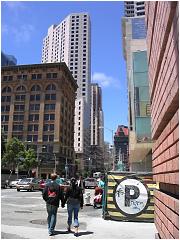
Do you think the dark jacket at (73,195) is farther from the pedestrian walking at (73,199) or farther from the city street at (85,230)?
the city street at (85,230)

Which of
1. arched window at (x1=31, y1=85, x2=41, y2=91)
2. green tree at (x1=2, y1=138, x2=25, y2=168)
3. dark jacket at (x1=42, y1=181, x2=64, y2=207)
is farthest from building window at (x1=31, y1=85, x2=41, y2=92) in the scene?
dark jacket at (x1=42, y1=181, x2=64, y2=207)

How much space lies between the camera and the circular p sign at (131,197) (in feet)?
39.8

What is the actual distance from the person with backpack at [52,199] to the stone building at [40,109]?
89879 millimetres

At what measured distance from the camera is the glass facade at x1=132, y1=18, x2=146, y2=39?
4268 cm

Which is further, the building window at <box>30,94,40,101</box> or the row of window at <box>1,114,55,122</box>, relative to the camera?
the building window at <box>30,94,40,101</box>

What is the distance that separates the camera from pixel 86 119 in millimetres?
167500

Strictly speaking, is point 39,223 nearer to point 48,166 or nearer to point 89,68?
point 48,166

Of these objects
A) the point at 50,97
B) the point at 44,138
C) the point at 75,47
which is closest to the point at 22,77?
the point at 50,97

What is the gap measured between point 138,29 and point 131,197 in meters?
35.4

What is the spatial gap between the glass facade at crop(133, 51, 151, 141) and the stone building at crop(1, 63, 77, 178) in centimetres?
6967

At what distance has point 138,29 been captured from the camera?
145 ft

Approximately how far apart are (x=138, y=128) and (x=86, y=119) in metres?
138

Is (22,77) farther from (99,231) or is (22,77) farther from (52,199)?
(52,199)

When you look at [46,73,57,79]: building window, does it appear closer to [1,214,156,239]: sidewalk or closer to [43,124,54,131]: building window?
[43,124,54,131]: building window
